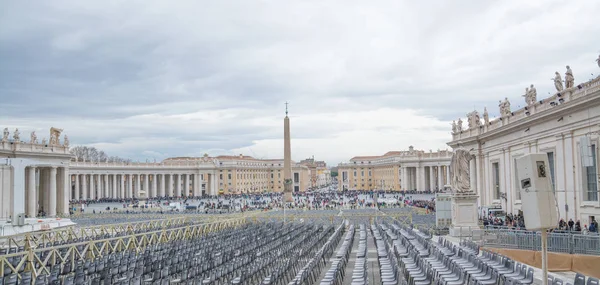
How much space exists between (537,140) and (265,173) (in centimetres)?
16275

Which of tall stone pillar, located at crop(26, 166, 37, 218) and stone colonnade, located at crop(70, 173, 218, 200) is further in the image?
stone colonnade, located at crop(70, 173, 218, 200)

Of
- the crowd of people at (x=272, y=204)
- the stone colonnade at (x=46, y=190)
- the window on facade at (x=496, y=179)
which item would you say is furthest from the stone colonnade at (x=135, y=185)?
the window on facade at (x=496, y=179)

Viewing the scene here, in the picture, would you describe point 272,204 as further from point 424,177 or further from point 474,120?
point 424,177

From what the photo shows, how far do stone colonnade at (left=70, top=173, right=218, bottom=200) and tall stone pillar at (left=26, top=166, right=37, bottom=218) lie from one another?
4240cm

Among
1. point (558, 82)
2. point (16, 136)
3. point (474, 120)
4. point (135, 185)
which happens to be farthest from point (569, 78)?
point (135, 185)

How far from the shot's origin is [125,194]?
131 m

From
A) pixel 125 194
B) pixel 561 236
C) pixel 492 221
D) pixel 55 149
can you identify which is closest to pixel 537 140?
pixel 492 221

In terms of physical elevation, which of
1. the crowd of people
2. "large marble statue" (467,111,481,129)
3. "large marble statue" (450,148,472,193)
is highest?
"large marble statue" (467,111,481,129)

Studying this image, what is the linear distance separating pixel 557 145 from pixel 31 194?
5636 centimetres

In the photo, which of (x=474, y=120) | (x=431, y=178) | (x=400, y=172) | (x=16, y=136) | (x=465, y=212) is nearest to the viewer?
(x=465, y=212)

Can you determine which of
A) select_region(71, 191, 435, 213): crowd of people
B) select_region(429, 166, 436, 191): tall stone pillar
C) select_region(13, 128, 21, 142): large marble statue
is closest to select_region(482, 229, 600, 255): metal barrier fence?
select_region(71, 191, 435, 213): crowd of people

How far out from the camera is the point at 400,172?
150m

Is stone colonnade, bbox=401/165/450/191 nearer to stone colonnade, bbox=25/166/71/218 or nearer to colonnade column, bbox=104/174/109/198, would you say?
colonnade column, bbox=104/174/109/198

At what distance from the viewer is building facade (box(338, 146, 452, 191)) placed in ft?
436
